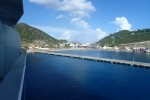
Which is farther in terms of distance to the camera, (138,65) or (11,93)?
(138,65)

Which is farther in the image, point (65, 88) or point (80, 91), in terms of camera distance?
point (65, 88)

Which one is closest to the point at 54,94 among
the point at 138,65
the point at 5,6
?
the point at 5,6

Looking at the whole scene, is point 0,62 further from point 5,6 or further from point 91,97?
point 91,97

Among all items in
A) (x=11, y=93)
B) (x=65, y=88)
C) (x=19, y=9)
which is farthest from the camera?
(x=65, y=88)

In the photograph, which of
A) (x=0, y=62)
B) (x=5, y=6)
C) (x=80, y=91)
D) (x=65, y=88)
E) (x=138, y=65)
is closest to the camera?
(x=0, y=62)

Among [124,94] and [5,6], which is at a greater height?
[5,6]

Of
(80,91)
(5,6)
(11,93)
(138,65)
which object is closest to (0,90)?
(11,93)

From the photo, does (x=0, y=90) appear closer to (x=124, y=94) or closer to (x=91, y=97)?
(x=91, y=97)

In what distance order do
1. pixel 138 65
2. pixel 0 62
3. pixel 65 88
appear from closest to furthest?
pixel 0 62 → pixel 65 88 → pixel 138 65

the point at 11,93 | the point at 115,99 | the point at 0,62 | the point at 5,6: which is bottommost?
the point at 115,99
